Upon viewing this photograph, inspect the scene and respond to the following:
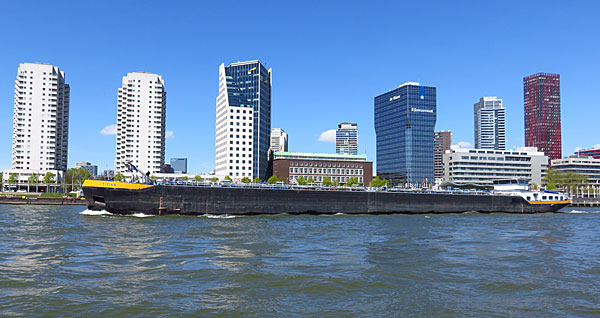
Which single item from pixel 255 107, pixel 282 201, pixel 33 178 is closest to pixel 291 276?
pixel 282 201

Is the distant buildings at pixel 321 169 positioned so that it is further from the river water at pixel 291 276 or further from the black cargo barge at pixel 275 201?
the river water at pixel 291 276

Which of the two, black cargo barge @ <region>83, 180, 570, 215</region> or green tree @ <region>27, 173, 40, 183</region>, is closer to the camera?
black cargo barge @ <region>83, 180, 570, 215</region>

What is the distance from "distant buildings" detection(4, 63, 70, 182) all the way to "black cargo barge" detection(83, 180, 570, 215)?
151 m

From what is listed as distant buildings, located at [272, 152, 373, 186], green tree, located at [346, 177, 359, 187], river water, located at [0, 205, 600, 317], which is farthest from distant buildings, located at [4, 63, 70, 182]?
river water, located at [0, 205, 600, 317]

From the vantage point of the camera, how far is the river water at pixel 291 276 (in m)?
15.7

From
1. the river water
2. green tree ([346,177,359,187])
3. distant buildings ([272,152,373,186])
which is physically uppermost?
distant buildings ([272,152,373,186])

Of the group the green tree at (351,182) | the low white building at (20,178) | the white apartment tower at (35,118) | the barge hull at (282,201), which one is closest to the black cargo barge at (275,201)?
the barge hull at (282,201)

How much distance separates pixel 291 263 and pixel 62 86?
702 ft

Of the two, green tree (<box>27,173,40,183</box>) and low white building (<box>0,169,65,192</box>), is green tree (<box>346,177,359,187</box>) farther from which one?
green tree (<box>27,173,40,183</box>)

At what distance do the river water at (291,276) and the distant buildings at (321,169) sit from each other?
150 m

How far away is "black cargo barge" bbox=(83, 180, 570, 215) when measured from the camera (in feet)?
190

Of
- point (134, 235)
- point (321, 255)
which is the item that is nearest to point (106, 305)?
point (321, 255)

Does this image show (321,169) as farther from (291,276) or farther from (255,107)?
(291,276)

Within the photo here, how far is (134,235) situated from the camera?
35844 mm
